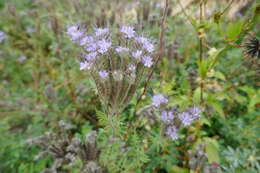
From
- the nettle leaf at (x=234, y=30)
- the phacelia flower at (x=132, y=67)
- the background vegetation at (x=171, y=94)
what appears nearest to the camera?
the phacelia flower at (x=132, y=67)

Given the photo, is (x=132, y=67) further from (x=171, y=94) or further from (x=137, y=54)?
(x=171, y=94)

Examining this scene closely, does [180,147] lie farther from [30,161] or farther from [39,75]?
[39,75]

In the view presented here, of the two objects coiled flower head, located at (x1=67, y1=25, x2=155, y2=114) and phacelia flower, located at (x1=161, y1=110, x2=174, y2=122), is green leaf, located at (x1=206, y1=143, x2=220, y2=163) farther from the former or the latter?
coiled flower head, located at (x1=67, y1=25, x2=155, y2=114)

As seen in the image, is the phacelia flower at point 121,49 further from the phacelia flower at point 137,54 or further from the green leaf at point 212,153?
the green leaf at point 212,153

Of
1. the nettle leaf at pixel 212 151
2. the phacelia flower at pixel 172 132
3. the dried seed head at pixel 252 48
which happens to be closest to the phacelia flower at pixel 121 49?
the phacelia flower at pixel 172 132

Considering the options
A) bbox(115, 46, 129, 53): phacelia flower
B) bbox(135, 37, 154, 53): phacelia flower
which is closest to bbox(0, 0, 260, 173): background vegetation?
bbox(135, 37, 154, 53): phacelia flower

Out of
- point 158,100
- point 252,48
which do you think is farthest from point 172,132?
point 252,48

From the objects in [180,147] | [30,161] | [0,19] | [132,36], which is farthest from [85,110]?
[0,19]
